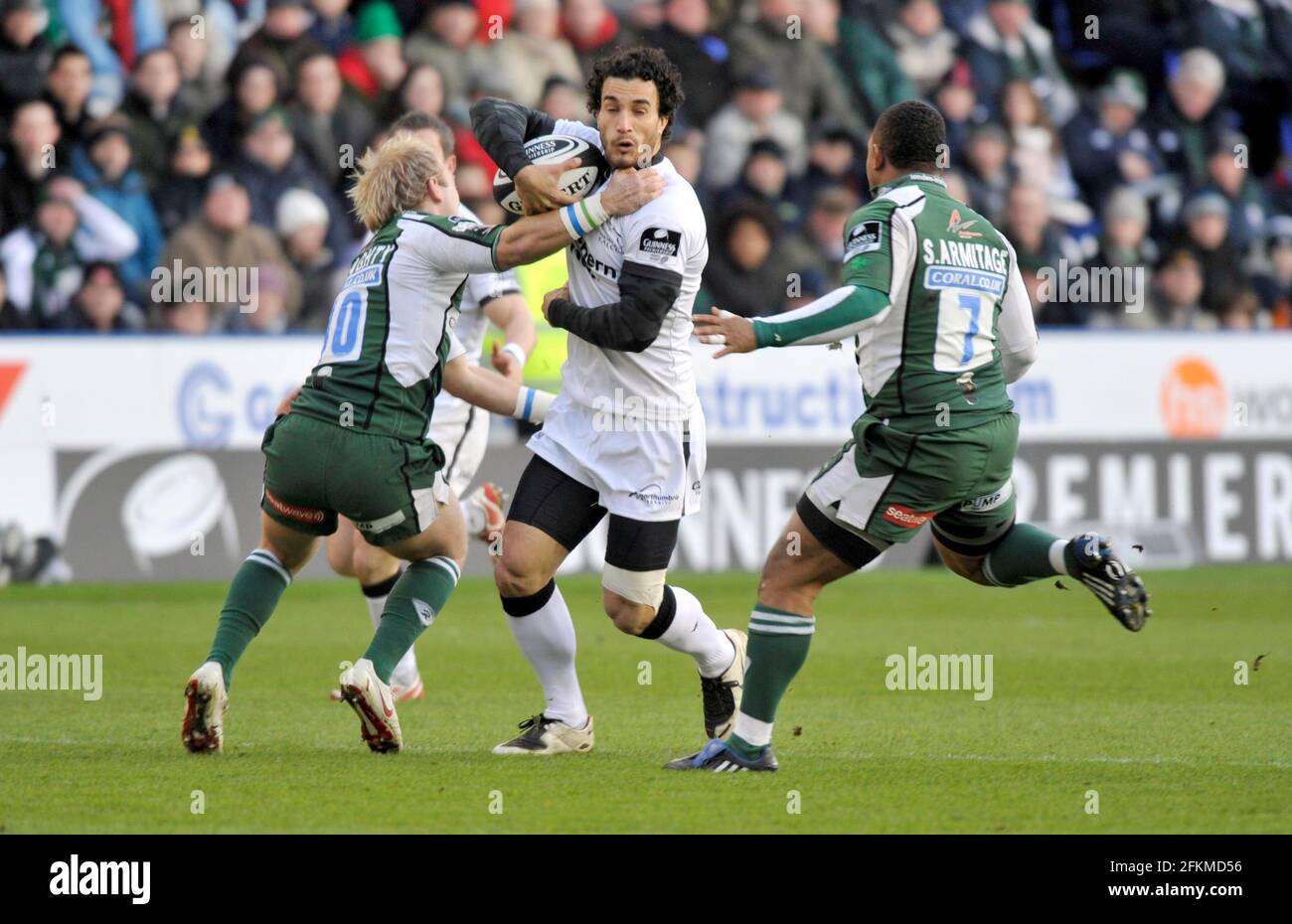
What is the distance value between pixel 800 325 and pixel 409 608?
6.50 feet

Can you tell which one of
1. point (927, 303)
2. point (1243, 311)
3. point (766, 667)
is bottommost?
point (766, 667)

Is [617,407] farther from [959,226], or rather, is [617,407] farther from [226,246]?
[226,246]

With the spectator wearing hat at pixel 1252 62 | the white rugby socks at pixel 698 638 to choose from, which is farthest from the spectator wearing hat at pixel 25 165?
the spectator wearing hat at pixel 1252 62

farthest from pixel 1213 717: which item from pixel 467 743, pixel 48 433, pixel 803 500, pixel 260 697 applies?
pixel 48 433

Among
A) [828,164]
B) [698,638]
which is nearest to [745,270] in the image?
[828,164]

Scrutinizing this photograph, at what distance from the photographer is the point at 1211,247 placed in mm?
18156

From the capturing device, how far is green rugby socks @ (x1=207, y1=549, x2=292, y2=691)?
676cm

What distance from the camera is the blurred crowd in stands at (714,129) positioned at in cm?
1448

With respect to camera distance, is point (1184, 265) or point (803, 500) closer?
point (803, 500)

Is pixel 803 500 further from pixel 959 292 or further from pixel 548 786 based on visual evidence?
pixel 548 786

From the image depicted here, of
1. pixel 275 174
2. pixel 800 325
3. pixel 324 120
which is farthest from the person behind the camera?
pixel 324 120

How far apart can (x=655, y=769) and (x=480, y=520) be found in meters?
2.65

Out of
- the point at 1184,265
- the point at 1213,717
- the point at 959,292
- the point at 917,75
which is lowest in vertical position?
the point at 1213,717
